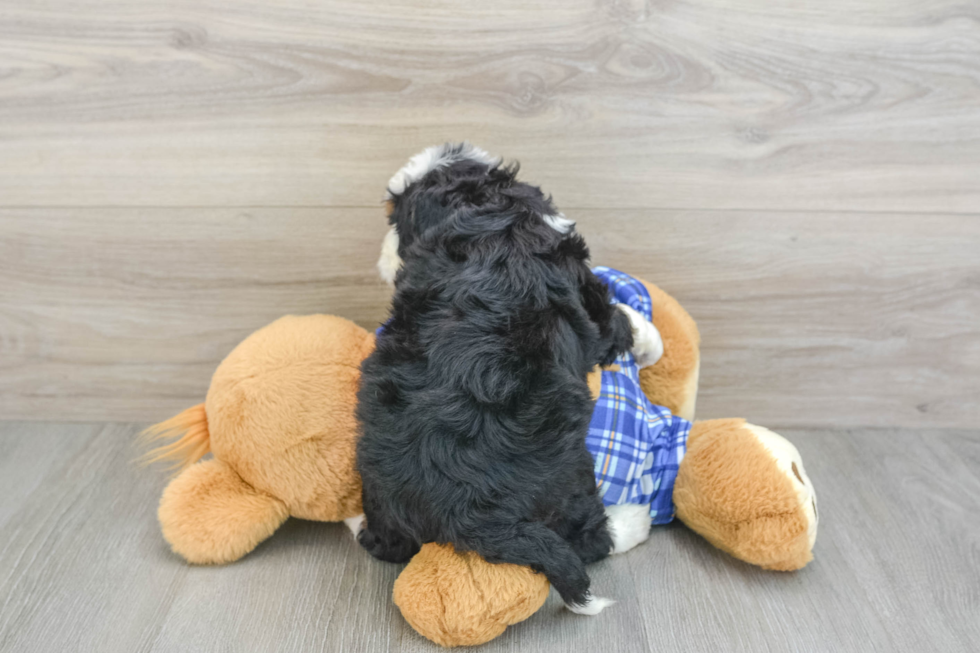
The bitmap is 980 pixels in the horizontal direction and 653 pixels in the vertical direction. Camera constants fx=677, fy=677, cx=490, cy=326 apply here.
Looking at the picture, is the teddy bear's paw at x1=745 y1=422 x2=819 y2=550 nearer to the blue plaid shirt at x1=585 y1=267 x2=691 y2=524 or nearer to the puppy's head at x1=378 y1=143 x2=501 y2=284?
the blue plaid shirt at x1=585 y1=267 x2=691 y2=524

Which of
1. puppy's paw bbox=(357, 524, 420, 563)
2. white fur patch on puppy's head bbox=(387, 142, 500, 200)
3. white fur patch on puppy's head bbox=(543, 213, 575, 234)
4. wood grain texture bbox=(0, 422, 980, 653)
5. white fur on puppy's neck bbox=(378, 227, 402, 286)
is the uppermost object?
white fur patch on puppy's head bbox=(387, 142, 500, 200)

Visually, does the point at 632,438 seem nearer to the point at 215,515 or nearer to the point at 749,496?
the point at 749,496

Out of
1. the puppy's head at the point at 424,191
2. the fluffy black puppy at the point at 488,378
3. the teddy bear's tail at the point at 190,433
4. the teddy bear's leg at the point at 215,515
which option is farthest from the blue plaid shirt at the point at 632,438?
the teddy bear's tail at the point at 190,433

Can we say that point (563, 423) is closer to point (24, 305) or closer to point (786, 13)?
point (786, 13)

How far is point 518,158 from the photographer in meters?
0.95

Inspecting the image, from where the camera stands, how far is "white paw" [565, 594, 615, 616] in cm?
70

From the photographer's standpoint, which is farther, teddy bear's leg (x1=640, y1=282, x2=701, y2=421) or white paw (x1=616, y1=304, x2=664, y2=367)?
teddy bear's leg (x1=640, y1=282, x2=701, y2=421)

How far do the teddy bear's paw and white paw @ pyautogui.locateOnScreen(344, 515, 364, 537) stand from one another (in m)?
0.49

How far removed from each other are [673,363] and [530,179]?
33 centimetres

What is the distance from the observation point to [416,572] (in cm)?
71

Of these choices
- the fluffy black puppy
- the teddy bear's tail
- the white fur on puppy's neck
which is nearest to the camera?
the fluffy black puppy

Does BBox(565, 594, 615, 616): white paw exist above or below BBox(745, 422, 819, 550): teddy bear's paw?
below

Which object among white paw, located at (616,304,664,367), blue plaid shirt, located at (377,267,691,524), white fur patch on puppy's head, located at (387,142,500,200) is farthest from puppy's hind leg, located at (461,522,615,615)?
white fur patch on puppy's head, located at (387,142,500,200)

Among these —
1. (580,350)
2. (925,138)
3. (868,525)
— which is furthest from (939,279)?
(580,350)
